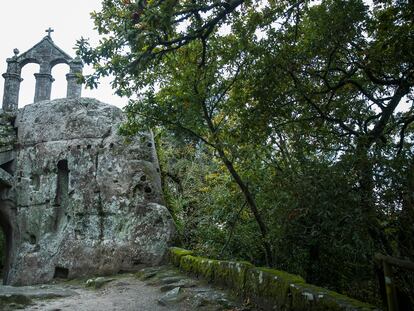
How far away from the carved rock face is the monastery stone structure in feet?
0.09

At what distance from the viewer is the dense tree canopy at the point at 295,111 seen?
4273mm

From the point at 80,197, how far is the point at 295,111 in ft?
22.5

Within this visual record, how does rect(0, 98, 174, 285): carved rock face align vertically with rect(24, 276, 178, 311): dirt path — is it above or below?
above

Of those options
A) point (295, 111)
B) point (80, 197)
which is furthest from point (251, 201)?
point (80, 197)

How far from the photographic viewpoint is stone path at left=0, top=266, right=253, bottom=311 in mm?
5879

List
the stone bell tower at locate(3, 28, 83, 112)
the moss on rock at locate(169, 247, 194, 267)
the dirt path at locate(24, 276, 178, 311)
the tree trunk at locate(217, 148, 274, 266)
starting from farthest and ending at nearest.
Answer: the stone bell tower at locate(3, 28, 83, 112) < the moss on rock at locate(169, 247, 194, 267) < the tree trunk at locate(217, 148, 274, 266) < the dirt path at locate(24, 276, 178, 311)

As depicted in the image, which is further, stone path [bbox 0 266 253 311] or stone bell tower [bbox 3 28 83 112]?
stone bell tower [bbox 3 28 83 112]

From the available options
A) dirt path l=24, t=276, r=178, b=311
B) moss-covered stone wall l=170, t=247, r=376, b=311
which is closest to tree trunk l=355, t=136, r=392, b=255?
moss-covered stone wall l=170, t=247, r=376, b=311

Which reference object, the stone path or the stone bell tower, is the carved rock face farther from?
the stone bell tower

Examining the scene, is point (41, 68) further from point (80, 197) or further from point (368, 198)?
point (368, 198)

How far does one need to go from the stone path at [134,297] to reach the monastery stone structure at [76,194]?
4.89ft

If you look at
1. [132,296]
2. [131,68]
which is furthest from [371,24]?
[132,296]

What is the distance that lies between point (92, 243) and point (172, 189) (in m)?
3.88

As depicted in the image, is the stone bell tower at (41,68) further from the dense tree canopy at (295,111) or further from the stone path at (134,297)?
the stone path at (134,297)
